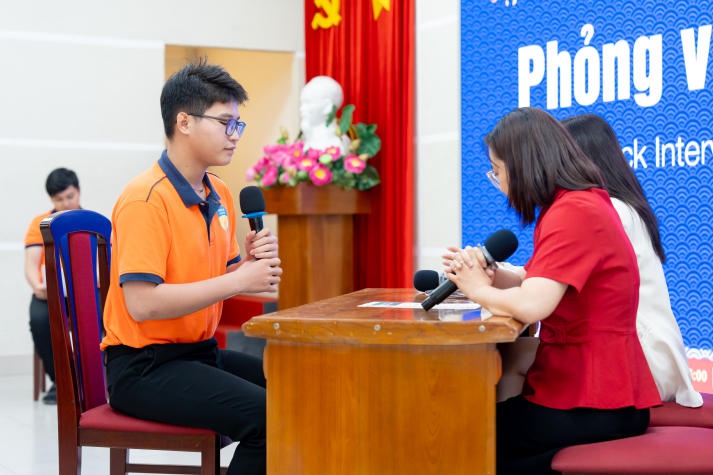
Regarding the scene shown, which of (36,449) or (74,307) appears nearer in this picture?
(74,307)

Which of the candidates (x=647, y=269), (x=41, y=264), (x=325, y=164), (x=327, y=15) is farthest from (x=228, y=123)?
(x=327, y=15)

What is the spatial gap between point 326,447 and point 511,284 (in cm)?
69

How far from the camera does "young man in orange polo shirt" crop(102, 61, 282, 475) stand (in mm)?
2135

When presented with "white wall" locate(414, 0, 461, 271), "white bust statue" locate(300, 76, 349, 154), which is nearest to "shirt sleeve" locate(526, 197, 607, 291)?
"white wall" locate(414, 0, 461, 271)

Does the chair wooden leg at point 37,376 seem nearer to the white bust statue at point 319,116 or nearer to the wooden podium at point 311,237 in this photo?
the wooden podium at point 311,237

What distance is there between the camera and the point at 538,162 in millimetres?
2021

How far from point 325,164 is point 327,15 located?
4.28 ft

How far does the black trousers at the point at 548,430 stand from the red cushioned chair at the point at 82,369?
0.67 metres

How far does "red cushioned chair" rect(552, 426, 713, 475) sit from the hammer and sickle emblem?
14.5 feet

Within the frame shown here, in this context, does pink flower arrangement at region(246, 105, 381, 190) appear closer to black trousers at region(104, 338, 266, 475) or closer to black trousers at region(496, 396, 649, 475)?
black trousers at region(104, 338, 266, 475)

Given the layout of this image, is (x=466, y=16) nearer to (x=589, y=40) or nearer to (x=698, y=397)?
(x=589, y=40)

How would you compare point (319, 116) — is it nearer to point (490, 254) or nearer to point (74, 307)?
point (74, 307)

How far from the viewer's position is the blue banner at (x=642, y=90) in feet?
12.8

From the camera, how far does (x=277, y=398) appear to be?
1.91m
